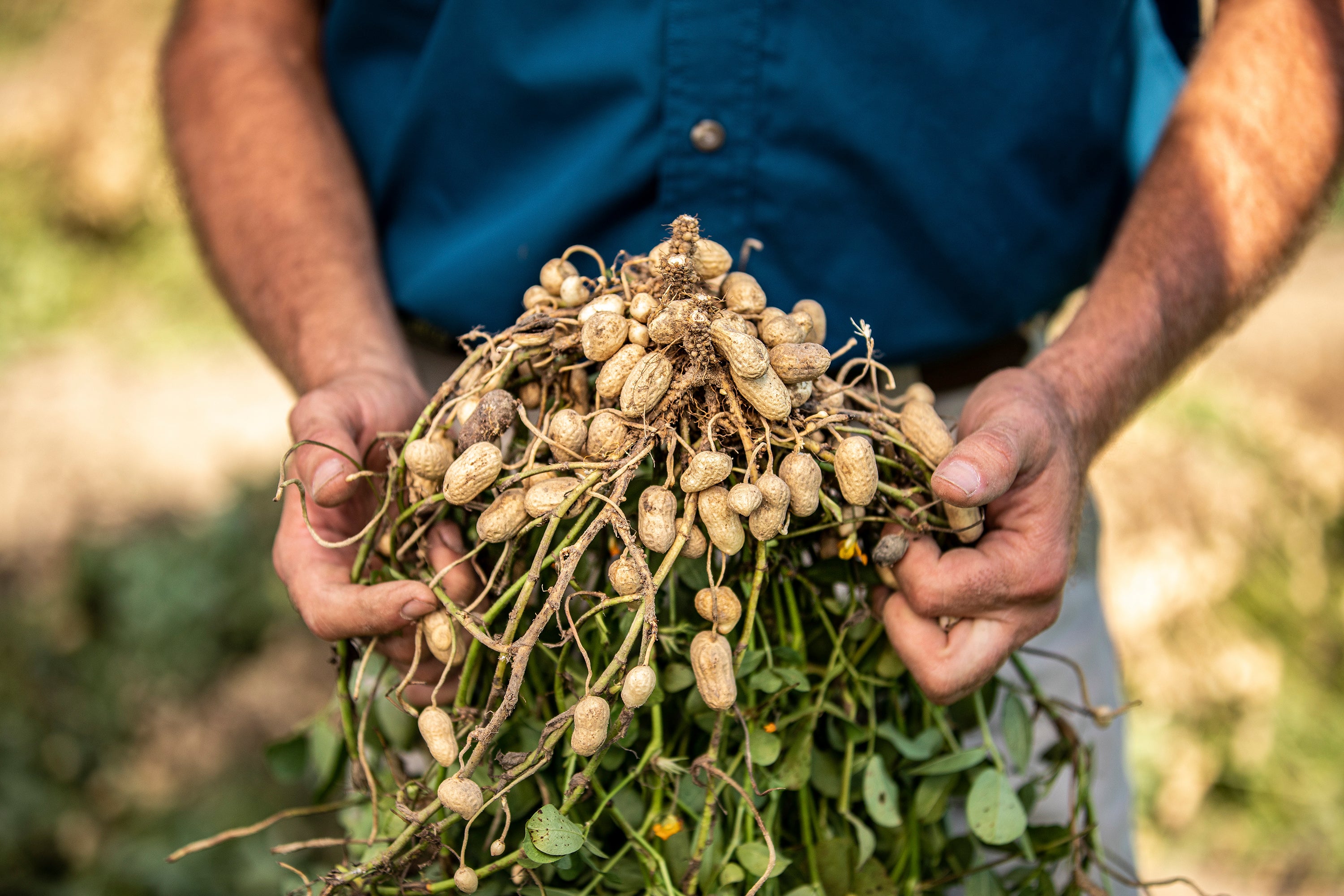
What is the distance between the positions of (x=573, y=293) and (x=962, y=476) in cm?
36

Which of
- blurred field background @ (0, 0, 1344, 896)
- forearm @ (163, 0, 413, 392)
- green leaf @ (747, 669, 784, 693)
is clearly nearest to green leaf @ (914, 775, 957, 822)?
green leaf @ (747, 669, 784, 693)

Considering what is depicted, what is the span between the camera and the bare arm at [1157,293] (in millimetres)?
921

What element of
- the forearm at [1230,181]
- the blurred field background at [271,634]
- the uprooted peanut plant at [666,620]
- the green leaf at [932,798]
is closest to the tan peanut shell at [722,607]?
the uprooted peanut plant at [666,620]

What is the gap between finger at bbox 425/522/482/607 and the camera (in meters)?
0.86

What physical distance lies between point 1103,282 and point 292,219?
42.0 inches

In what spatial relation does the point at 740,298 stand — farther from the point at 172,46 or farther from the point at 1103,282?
the point at 172,46

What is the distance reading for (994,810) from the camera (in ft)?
3.18

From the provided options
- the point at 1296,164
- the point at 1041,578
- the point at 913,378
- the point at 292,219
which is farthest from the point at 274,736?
Answer: the point at 1296,164

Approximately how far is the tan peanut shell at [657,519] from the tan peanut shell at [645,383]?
65 millimetres

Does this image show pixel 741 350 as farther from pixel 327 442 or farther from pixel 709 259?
pixel 327 442

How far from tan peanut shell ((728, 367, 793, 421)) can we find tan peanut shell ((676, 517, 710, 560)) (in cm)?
11

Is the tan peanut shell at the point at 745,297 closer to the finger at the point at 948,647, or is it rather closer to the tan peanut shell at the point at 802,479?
the tan peanut shell at the point at 802,479

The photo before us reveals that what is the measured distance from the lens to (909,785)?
1.03 metres

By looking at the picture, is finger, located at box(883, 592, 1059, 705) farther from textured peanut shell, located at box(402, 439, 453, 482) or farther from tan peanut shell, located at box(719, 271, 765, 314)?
textured peanut shell, located at box(402, 439, 453, 482)
